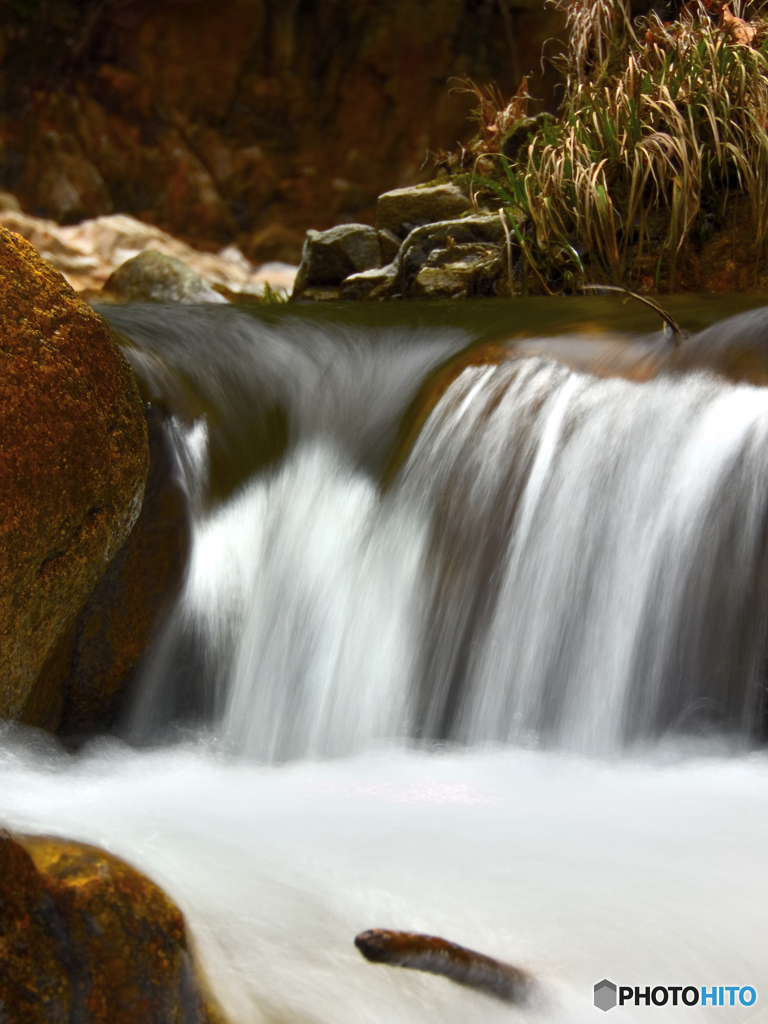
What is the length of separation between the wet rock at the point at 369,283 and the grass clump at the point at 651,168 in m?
0.78

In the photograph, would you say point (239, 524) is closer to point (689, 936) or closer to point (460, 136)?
point (689, 936)

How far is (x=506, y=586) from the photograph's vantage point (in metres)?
2.41

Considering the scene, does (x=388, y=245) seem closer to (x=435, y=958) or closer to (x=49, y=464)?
(x=49, y=464)

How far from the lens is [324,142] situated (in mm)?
9234

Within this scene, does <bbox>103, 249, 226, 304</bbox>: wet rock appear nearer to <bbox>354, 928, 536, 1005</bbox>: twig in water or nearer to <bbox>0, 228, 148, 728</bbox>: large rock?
<bbox>0, 228, 148, 728</bbox>: large rock

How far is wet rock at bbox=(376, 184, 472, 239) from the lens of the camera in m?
5.76

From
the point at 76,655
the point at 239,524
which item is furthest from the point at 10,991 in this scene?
the point at 239,524

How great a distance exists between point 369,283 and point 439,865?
4200 mm

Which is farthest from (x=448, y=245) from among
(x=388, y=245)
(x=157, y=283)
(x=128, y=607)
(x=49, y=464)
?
(x=49, y=464)

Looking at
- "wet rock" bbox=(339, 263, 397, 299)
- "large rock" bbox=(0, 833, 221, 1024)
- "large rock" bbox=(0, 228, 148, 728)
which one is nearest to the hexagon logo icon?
"large rock" bbox=(0, 833, 221, 1024)

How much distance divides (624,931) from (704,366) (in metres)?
1.62

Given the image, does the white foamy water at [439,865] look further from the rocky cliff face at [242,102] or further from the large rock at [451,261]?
the rocky cliff face at [242,102]

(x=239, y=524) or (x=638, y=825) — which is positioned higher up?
(x=239, y=524)

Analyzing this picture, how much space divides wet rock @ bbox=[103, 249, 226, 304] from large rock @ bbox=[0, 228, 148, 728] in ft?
15.1
